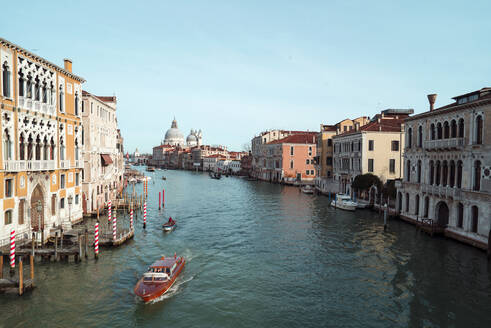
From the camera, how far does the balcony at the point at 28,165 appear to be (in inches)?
757

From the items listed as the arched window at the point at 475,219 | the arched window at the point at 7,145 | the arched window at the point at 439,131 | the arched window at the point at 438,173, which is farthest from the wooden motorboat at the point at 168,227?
the arched window at the point at 439,131

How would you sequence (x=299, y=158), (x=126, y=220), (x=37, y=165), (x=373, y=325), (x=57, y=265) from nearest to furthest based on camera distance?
(x=373, y=325), (x=57, y=265), (x=37, y=165), (x=126, y=220), (x=299, y=158)

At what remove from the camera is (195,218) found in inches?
1430

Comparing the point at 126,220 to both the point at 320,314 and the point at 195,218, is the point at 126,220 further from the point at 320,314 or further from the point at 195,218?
the point at 320,314

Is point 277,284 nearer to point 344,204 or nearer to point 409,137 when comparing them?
point 409,137

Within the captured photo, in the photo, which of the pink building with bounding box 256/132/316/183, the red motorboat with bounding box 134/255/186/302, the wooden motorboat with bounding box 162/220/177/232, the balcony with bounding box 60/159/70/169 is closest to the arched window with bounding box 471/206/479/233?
the red motorboat with bounding box 134/255/186/302

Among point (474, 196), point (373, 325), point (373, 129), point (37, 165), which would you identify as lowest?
point (373, 325)

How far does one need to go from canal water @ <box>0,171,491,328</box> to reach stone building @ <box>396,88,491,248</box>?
6.55 feet

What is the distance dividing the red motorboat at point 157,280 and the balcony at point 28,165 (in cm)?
1006

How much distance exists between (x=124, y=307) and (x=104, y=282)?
10.4 feet

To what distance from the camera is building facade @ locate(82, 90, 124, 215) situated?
31.7m

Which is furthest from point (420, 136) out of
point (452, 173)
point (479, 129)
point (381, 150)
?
point (381, 150)

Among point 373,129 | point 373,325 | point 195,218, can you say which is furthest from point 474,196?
point 195,218

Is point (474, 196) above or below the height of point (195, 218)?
above
